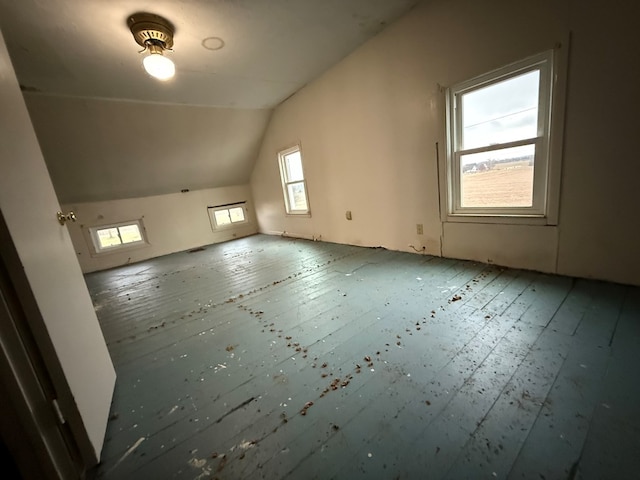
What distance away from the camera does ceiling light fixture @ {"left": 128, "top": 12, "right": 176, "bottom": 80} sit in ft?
6.32

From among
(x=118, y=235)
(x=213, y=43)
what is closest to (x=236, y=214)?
(x=118, y=235)

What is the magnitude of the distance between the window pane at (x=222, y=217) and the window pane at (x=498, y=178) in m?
4.85

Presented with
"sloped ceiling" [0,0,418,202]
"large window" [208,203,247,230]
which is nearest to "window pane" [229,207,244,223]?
"large window" [208,203,247,230]

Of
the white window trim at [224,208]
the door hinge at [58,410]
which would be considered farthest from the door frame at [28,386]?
the white window trim at [224,208]

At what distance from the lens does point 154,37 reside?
2.04 m

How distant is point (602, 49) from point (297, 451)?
289cm

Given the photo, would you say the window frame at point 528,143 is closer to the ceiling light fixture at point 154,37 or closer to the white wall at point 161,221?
the ceiling light fixture at point 154,37

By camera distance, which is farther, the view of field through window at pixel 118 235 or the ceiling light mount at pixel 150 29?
the view of field through window at pixel 118 235

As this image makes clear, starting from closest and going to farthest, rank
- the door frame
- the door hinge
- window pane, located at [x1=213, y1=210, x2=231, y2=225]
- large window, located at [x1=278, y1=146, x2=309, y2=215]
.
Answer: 1. the door frame
2. the door hinge
3. large window, located at [x1=278, y1=146, x2=309, y2=215]
4. window pane, located at [x1=213, y1=210, x2=231, y2=225]

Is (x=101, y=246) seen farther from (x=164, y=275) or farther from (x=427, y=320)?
(x=427, y=320)

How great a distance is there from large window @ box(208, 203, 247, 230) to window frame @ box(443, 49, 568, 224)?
4662mm

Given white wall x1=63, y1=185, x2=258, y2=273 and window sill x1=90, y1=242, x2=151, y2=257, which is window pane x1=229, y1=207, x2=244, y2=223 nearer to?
white wall x1=63, y1=185, x2=258, y2=273

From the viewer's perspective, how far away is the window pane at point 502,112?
201 cm

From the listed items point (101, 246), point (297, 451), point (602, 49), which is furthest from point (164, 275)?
point (602, 49)
